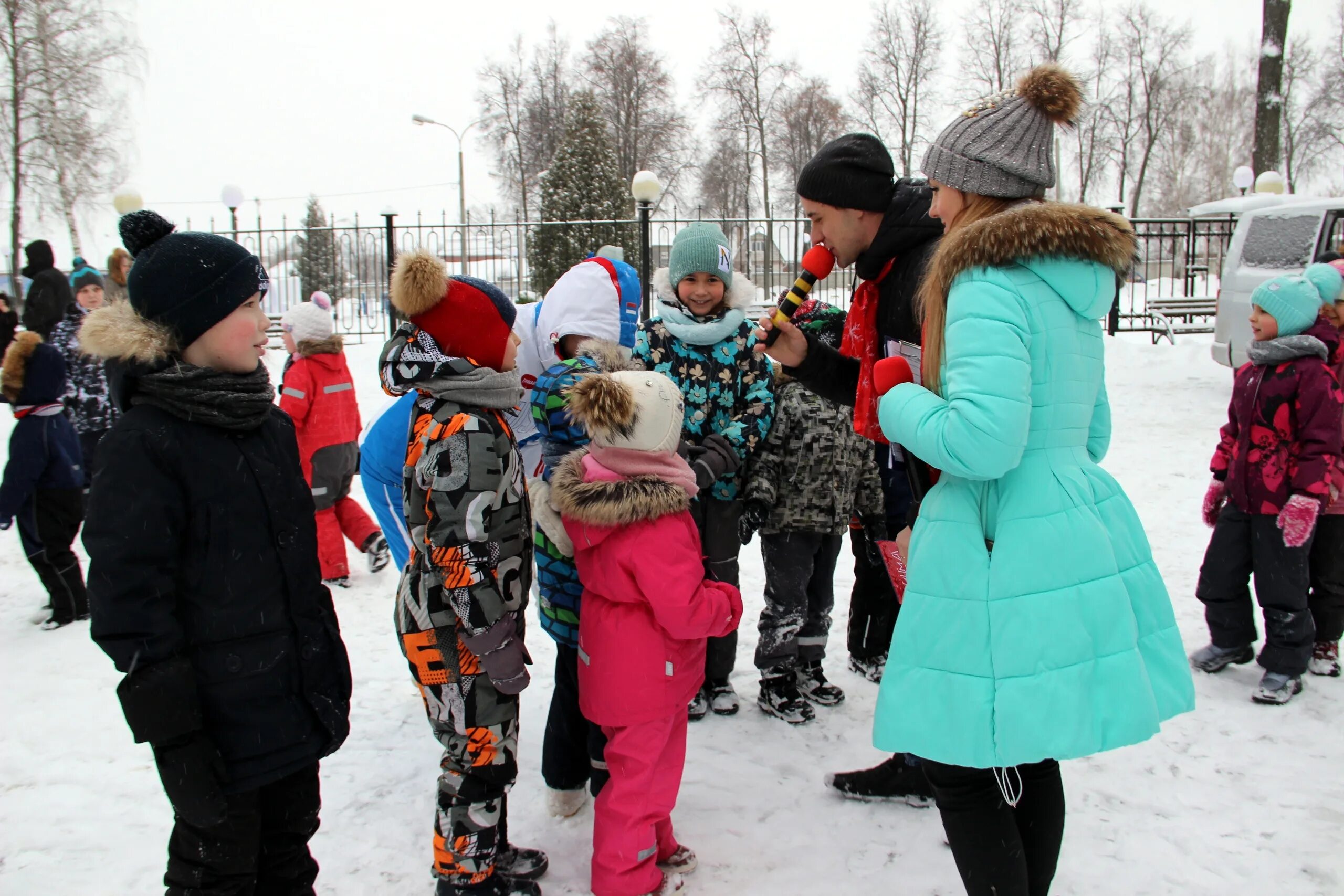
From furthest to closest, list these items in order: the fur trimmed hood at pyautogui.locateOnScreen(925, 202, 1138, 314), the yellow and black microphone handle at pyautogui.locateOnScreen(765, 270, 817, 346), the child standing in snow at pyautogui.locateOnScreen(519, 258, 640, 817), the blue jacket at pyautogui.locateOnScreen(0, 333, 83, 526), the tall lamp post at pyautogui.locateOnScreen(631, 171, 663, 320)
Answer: the tall lamp post at pyautogui.locateOnScreen(631, 171, 663, 320)
the blue jacket at pyautogui.locateOnScreen(0, 333, 83, 526)
the child standing in snow at pyautogui.locateOnScreen(519, 258, 640, 817)
the yellow and black microphone handle at pyautogui.locateOnScreen(765, 270, 817, 346)
the fur trimmed hood at pyautogui.locateOnScreen(925, 202, 1138, 314)

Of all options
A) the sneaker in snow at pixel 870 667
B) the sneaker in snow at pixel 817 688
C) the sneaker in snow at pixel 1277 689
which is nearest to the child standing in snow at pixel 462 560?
the sneaker in snow at pixel 817 688

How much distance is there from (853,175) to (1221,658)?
2.99 metres

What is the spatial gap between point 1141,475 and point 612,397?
618cm

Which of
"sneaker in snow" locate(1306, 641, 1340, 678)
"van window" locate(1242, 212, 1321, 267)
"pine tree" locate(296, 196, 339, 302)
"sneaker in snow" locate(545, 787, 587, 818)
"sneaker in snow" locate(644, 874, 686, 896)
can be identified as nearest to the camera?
"sneaker in snow" locate(644, 874, 686, 896)

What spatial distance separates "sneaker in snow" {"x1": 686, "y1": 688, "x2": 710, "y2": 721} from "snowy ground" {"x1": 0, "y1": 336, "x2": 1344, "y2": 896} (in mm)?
47

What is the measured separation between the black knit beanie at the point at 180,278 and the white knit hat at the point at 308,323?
134 inches

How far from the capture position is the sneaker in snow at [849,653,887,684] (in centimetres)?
385

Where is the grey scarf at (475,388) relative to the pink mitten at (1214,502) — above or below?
above

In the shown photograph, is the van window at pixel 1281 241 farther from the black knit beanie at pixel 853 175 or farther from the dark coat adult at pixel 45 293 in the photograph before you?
the dark coat adult at pixel 45 293

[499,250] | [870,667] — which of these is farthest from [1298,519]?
[499,250]

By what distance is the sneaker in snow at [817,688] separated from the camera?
3.62m

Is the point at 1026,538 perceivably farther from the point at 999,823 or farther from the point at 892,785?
the point at 892,785

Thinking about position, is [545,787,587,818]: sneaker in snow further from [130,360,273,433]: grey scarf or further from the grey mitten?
[130,360,273,433]: grey scarf

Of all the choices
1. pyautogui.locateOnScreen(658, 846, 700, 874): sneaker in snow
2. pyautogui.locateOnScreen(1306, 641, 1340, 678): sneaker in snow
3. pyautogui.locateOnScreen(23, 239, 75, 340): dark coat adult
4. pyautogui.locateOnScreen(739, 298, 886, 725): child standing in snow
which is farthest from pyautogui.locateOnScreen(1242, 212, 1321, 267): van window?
pyautogui.locateOnScreen(23, 239, 75, 340): dark coat adult
